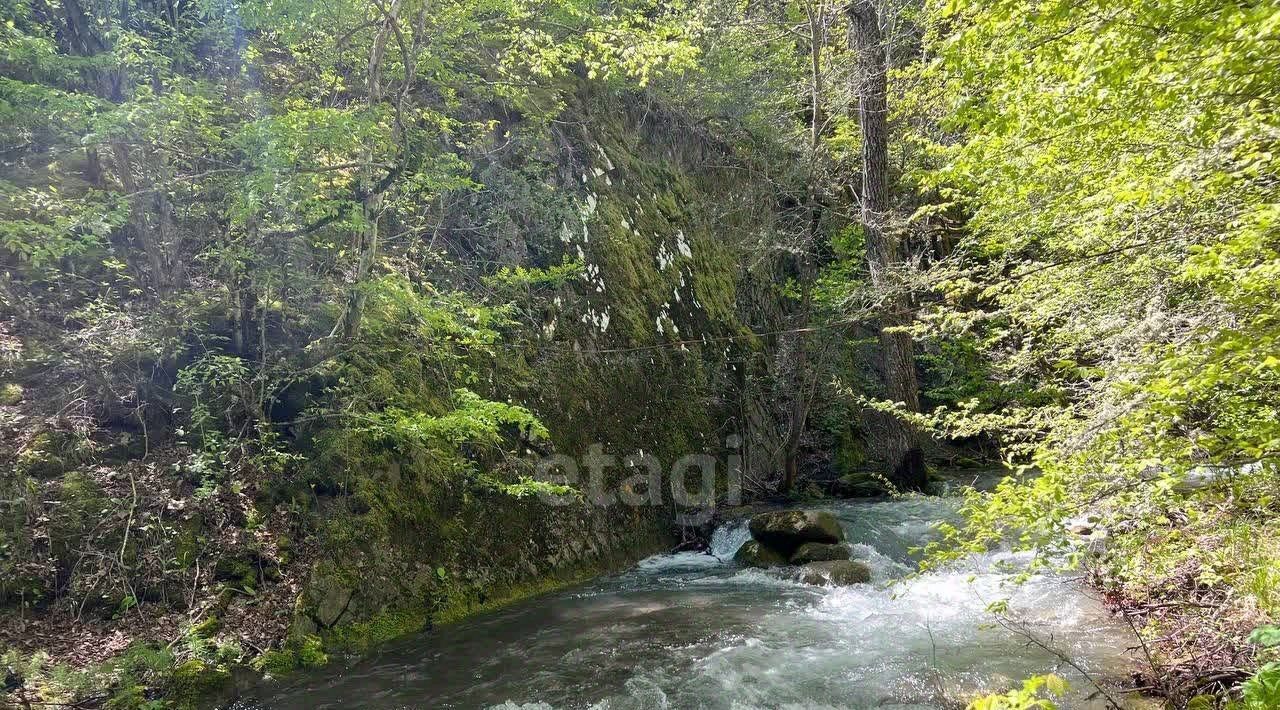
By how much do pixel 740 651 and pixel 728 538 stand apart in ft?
13.2

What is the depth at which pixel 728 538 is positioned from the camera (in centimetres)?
983

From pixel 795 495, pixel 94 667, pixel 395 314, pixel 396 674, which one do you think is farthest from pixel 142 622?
pixel 795 495

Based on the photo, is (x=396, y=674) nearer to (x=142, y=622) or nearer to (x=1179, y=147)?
(x=142, y=622)

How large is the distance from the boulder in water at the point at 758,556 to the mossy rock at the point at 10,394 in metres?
7.24

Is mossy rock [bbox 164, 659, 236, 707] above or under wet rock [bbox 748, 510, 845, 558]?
above

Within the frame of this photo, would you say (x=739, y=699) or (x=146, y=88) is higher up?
(x=146, y=88)

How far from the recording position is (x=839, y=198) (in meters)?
15.3

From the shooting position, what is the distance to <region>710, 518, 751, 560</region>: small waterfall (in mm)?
9594

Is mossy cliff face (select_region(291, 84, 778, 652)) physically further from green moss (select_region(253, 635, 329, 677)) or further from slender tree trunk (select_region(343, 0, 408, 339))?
slender tree trunk (select_region(343, 0, 408, 339))

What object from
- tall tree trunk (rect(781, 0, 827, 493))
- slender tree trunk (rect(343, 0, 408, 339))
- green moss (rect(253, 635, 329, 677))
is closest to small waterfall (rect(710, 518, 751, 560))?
tall tree trunk (rect(781, 0, 827, 493))

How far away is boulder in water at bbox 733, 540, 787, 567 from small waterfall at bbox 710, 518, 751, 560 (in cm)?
36

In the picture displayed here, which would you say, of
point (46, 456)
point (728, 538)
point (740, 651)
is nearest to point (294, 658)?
point (46, 456)

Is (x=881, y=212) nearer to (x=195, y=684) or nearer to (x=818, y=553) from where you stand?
(x=818, y=553)

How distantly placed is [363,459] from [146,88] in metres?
3.41
